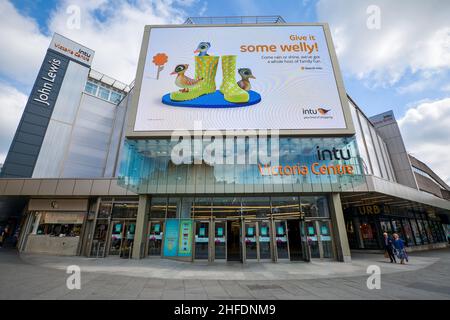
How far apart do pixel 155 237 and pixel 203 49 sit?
1612cm

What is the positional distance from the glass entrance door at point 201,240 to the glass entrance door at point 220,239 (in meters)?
0.59

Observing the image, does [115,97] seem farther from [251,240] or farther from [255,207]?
[251,240]

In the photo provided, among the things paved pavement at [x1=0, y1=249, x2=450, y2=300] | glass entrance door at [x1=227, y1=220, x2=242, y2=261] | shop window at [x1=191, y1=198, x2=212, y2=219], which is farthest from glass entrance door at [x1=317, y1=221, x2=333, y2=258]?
shop window at [x1=191, y1=198, x2=212, y2=219]

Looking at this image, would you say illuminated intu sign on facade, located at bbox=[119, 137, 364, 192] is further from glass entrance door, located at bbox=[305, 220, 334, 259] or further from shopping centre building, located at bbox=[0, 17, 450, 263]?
glass entrance door, located at bbox=[305, 220, 334, 259]

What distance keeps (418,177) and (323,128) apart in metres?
28.4

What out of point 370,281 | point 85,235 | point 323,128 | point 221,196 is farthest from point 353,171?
point 85,235

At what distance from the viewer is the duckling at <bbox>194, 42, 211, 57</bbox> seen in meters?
17.5

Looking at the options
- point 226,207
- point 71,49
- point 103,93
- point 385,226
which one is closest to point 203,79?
point 226,207

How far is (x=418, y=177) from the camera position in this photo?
101 ft

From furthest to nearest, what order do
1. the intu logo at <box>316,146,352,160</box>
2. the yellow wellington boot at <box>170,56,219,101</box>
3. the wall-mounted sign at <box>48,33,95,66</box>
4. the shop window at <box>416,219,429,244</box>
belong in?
the wall-mounted sign at <box>48,33,95,66</box> → the shop window at <box>416,219,429,244</box> → the yellow wellington boot at <box>170,56,219,101</box> → the intu logo at <box>316,146,352,160</box>

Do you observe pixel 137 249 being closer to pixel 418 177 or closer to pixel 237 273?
pixel 237 273

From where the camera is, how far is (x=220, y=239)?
525 inches

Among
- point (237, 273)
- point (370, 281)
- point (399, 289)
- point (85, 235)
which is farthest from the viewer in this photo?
point (85, 235)

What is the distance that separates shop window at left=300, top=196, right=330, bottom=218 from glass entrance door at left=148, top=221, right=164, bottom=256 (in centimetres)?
1015
